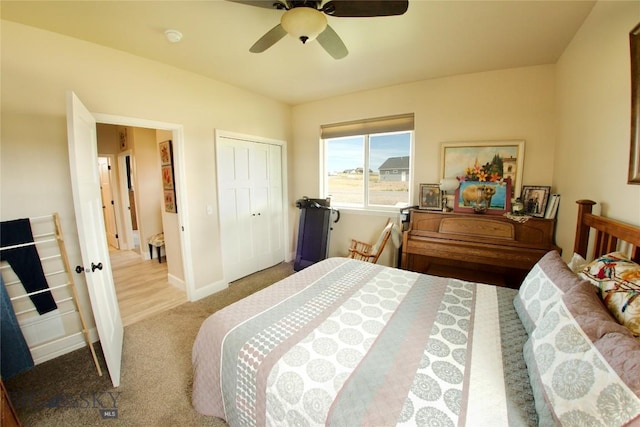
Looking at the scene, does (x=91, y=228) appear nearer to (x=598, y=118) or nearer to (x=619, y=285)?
(x=619, y=285)

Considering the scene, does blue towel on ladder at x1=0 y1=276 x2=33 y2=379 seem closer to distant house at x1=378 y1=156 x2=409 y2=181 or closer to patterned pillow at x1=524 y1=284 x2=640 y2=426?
patterned pillow at x1=524 y1=284 x2=640 y2=426

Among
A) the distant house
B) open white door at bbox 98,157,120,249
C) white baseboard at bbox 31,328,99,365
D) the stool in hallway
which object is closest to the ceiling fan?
the distant house

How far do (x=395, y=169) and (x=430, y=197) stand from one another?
67 cm

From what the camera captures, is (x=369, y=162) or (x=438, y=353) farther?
(x=369, y=162)

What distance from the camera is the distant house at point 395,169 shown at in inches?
133

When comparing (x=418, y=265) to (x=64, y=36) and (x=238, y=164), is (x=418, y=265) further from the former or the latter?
(x=64, y=36)

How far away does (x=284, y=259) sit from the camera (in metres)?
4.23

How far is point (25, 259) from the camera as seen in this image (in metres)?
1.85

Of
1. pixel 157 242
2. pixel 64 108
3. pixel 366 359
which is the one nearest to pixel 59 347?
pixel 64 108

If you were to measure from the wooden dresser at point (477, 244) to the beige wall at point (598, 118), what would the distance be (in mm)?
211

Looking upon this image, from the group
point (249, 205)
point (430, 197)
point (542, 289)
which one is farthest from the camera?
point (249, 205)

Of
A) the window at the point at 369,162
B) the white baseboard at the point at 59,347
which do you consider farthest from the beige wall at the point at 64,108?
the window at the point at 369,162

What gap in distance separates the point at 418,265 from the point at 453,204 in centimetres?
83

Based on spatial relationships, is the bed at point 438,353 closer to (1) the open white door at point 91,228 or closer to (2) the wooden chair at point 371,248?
(1) the open white door at point 91,228
